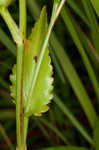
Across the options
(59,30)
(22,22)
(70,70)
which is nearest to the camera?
(22,22)

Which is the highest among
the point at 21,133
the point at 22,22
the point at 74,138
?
the point at 22,22

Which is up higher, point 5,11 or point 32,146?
point 5,11

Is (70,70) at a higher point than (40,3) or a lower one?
lower

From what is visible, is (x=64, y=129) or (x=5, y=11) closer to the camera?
(x=5, y=11)

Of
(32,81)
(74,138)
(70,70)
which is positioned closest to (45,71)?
(32,81)

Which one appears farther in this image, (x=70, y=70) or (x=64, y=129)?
(x=64, y=129)

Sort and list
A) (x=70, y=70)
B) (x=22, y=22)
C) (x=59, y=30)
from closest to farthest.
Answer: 1. (x=22, y=22)
2. (x=70, y=70)
3. (x=59, y=30)

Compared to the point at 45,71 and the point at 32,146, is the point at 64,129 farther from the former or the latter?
the point at 45,71

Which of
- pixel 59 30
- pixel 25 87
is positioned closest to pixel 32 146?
pixel 59 30

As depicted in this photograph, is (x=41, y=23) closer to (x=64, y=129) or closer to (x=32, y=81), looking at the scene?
(x=32, y=81)
